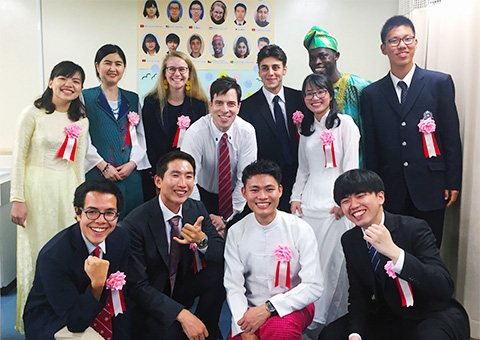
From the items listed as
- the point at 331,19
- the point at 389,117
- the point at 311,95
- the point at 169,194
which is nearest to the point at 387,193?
the point at 389,117

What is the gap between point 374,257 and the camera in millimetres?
2270

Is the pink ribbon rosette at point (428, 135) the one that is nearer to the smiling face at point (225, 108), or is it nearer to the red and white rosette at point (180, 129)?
the smiling face at point (225, 108)

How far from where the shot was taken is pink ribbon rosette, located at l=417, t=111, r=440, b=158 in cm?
276

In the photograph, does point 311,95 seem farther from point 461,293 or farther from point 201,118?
point 461,293

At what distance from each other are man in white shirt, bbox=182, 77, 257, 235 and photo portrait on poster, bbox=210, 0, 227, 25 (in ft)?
3.87

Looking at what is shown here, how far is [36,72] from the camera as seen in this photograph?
376 centimetres

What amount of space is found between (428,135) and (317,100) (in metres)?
0.70

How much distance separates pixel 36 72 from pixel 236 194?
202 centimetres

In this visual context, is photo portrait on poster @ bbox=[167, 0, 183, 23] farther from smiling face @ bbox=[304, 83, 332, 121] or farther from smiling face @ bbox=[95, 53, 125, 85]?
smiling face @ bbox=[304, 83, 332, 121]

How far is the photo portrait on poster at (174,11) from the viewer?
3.80 meters

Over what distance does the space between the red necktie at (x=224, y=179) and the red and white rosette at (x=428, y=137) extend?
1.17 m

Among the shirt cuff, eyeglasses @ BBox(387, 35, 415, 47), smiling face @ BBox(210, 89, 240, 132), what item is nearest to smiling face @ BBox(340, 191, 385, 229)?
the shirt cuff

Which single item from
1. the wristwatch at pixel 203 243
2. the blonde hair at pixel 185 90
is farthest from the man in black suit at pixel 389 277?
the blonde hair at pixel 185 90

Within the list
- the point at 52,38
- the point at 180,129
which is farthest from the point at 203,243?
the point at 52,38
